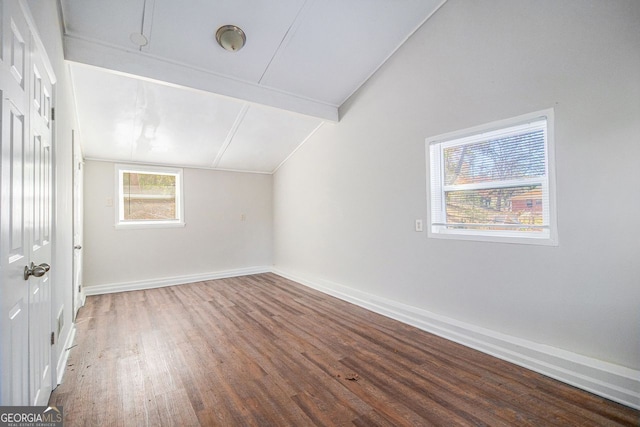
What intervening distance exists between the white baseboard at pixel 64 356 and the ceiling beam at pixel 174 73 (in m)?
2.44

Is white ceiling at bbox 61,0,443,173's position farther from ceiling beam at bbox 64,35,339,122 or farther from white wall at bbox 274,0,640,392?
white wall at bbox 274,0,640,392

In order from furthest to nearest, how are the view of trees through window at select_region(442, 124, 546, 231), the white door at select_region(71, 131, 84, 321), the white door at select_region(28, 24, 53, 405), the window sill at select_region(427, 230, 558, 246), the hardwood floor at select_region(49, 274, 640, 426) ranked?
1. the white door at select_region(71, 131, 84, 321)
2. the view of trees through window at select_region(442, 124, 546, 231)
3. the window sill at select_region(427, 230, 558, 246)
4. the hardwood floor at select_region(49, 274, 640, 426)
5. the white door at select_region(28, 24, 53, 405)

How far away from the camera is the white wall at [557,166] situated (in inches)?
73.2

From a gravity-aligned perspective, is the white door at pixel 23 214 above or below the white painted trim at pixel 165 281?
above

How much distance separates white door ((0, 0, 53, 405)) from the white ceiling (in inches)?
42.9

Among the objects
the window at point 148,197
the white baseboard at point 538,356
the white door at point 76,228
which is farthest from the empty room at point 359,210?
the window at point 148,197

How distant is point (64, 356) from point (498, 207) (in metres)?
3.83

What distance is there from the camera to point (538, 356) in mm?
2152

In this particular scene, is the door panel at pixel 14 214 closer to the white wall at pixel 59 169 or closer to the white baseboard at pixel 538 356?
the white wall at pixel 59 169

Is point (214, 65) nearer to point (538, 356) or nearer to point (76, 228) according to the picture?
point (76, 228)

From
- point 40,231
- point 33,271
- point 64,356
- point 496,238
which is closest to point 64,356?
point 64,356

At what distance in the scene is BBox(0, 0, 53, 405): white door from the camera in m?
1.05

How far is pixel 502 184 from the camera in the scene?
244cm

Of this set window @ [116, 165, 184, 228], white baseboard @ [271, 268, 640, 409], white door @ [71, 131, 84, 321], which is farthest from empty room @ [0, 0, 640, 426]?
window @ [116, 165, 184, 228]
